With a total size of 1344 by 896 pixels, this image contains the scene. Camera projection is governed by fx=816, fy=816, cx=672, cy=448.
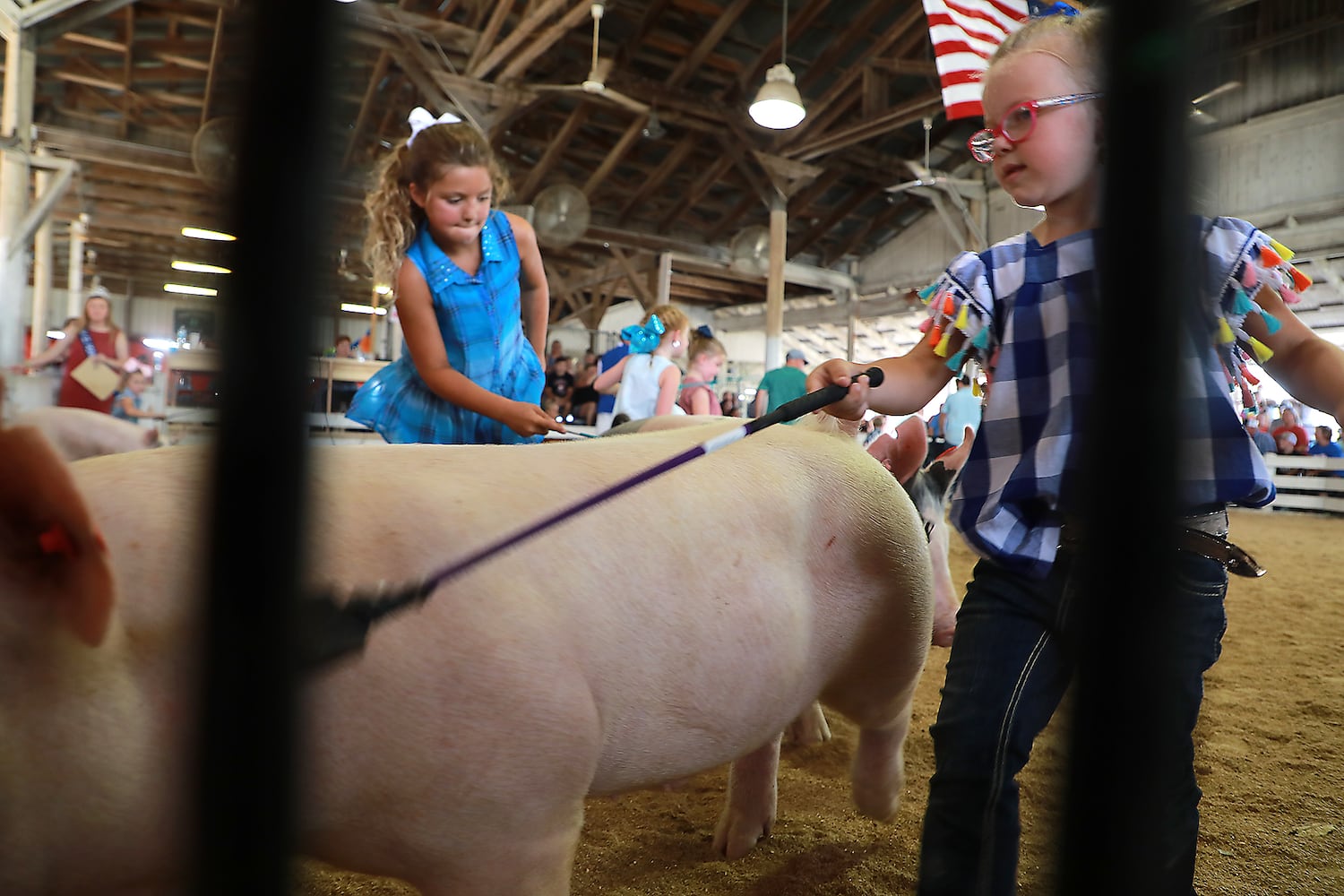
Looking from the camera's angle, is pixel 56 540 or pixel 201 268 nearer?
pixel 201 268

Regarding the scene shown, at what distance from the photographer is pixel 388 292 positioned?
1.54 m

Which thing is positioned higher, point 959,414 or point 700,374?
point 700,374

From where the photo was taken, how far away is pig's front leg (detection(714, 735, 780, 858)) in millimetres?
1686

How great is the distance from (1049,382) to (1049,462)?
132 mm

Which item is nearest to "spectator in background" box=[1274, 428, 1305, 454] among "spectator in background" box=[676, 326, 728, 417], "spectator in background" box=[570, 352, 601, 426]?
"spectator in background" box=[570, 352, 601, 426]

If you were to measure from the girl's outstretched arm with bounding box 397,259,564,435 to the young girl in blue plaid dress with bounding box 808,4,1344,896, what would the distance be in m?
0.84

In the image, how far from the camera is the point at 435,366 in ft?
5.50

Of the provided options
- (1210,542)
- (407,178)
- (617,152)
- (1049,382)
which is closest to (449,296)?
(407,178)

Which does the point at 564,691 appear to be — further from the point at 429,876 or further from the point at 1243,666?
the point at 1243,666

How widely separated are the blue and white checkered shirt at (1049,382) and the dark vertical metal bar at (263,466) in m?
0.87

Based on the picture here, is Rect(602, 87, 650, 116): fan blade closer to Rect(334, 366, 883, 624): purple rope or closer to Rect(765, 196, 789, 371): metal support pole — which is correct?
Rect(765, 196, 789, 371): metal support pole

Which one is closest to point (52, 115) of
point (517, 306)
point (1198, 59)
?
point (517, 306)

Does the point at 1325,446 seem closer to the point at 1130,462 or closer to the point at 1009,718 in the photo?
the point at 1009,718

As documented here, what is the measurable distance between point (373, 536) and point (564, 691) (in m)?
0.29
